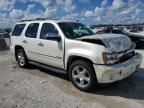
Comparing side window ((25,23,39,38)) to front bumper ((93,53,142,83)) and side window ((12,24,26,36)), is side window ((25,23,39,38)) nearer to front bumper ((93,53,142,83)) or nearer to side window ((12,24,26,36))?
side window ((12,24,26,36))

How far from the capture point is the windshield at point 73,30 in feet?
21.6

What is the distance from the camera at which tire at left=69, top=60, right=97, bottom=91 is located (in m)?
5.59

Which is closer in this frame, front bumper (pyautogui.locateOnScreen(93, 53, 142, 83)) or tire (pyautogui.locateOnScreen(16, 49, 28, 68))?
front bumper (pyautogui.locateOnScreen(93, 53, 142, 83))

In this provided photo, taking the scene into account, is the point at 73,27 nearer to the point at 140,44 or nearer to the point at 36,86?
the point at 36,86

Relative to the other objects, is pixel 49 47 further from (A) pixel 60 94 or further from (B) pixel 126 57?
(B) pixel 126 57

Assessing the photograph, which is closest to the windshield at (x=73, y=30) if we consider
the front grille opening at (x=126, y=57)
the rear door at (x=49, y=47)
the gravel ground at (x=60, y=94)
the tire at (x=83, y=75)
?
the rear door at (x=49, y=47)

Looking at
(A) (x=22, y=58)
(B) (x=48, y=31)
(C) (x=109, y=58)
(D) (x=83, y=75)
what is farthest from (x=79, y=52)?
(A) (x=22, y=58)

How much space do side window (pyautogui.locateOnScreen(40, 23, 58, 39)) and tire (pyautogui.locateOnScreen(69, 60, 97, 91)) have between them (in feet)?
4.17

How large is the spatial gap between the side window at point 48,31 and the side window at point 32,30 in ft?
1.32

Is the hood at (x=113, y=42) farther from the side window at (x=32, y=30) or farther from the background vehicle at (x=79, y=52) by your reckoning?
the side window at (x=32, y=30)

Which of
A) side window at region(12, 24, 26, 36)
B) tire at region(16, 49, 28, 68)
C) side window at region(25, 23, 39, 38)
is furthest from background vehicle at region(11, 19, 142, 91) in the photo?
side window at region(12, 24, 26, 36)

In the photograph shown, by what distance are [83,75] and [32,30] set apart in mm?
2906

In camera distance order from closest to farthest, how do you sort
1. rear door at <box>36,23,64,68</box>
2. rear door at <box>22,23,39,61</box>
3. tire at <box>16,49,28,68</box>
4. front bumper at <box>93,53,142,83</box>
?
1. front bumper at <box>93,53,142,83</box>
2. rear door at <box>36,23,64,68</box>
3. rear door at <box>22,23,39,61</box>
4. tire at <box>16,49,28,68</box>

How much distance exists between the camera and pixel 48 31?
7.02 meters
